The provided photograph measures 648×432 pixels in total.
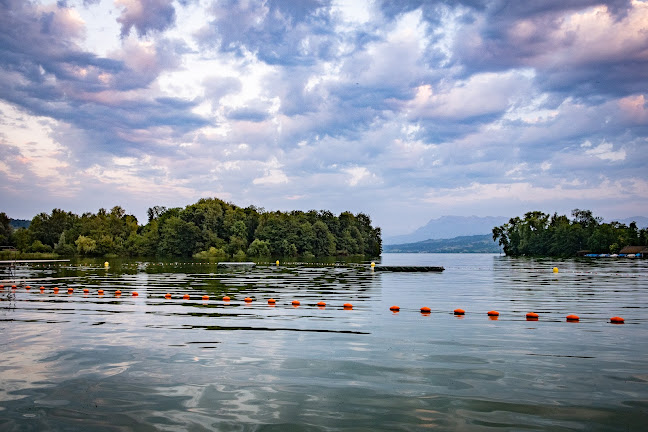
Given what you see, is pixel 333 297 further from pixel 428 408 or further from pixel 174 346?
pixel 428 408

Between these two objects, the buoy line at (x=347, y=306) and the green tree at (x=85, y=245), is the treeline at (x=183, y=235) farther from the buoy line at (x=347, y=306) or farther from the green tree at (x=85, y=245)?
the buoy line at (x=347, y=306)

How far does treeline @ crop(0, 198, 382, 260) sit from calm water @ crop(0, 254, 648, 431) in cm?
14147

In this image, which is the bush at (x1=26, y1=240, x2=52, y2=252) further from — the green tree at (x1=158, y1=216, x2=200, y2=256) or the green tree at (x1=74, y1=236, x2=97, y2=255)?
the green tree at (x1=158, y1=216, x2=200, y2=256)

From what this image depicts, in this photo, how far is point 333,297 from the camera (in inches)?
1348

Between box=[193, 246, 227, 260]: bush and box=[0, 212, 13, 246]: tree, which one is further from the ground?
box=[0, 212, 13, 246]: tree

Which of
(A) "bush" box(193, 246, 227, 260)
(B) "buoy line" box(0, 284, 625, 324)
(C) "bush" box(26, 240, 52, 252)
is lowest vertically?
(B) "buoy line" box(0, 284, 625, 324)

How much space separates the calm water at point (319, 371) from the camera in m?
9.49

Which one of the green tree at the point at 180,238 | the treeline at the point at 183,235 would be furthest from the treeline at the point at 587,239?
the green tree at the point at 180,238

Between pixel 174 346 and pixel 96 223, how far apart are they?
A: 7074 inches

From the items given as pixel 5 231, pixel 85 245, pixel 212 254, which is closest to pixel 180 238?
pixel 212 254

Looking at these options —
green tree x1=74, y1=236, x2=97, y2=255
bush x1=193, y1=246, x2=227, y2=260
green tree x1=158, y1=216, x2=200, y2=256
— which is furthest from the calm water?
green tree x1=74, y1=236, x2=97, y2=255

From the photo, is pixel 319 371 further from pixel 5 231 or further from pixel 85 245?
pixel 5 231

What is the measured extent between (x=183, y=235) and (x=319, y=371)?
164 metres

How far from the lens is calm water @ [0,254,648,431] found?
9492 millimetres
